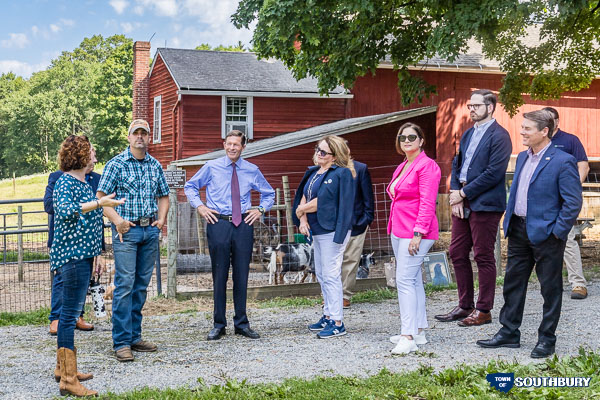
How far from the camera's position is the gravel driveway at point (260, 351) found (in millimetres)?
5219

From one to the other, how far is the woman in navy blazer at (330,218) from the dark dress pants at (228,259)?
0.64m

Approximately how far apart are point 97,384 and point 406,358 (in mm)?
2529

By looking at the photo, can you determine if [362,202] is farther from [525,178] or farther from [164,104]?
[164,104]

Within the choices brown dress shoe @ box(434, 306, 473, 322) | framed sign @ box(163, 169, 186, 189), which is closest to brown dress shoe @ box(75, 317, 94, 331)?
framed sign @ box(163, 169, 186, 189)

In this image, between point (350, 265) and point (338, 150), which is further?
point (350, 265)

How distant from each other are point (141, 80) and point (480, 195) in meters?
22.4

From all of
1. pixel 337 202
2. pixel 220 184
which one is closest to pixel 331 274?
pixel 337 202

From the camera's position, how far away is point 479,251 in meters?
6.78

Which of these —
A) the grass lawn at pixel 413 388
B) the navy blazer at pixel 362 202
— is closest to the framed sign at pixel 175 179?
the navy blazer at pixel 362 202

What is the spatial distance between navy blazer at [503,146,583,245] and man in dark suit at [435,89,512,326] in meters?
0.98

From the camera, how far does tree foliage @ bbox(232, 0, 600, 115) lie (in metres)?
10.7

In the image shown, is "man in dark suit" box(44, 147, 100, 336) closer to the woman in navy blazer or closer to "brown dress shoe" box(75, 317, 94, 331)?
"brown dress shoe" box(75, 317, 94, 331)

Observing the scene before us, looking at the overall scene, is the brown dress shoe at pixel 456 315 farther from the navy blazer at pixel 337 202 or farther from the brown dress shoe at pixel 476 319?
the navy blazer at pixel 337 202

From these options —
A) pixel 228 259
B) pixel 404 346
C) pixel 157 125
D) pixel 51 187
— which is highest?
pixel 157 125
